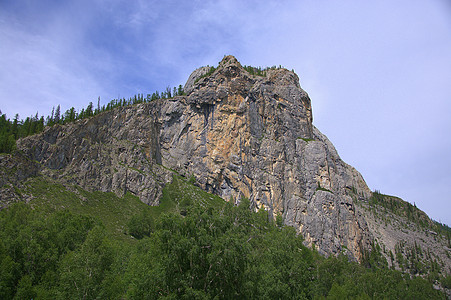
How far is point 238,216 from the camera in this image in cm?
10356

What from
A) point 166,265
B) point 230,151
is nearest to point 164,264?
point 166,265

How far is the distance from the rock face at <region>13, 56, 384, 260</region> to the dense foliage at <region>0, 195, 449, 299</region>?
58366 millimetres

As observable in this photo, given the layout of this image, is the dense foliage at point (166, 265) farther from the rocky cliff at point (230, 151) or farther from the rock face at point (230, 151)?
the rock face at point (230, 151)

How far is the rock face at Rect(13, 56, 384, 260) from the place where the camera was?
128 metres

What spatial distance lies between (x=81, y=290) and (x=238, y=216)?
68412 millimetres

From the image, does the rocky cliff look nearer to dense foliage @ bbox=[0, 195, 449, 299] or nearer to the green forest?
the green forest

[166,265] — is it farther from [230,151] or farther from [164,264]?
[230,151]

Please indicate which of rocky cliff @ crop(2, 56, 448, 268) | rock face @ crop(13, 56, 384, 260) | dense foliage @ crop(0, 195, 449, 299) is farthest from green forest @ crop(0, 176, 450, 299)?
rock face @ crop(13, 56, 384, 260)

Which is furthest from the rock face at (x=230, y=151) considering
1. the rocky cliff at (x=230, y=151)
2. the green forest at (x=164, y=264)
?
the green forest at (x=164, y=264)

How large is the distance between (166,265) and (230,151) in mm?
123071

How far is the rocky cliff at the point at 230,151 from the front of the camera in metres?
128

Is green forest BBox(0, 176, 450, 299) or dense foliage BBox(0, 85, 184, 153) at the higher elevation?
dense foliage BBox(0, 85, 184, 153)

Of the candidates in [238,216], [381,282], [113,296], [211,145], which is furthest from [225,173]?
[113,296]

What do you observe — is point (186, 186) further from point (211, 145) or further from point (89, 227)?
point (89, 227)
